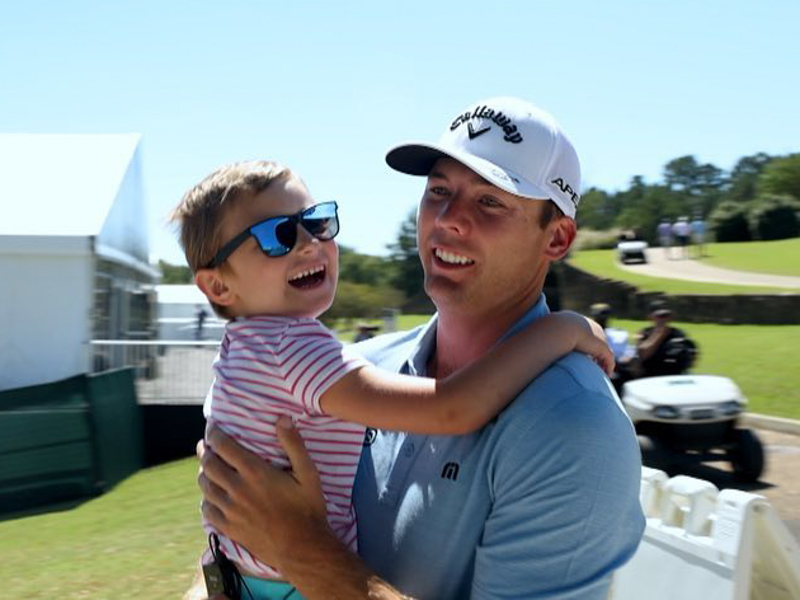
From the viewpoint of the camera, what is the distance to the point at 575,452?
6.07 ft

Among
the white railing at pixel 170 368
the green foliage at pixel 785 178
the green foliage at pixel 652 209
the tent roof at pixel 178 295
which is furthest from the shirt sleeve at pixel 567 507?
the green foliage at pixel 652 209

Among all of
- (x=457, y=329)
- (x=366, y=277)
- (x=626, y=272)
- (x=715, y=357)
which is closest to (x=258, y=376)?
(x=457, y=329)

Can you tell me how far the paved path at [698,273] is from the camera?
1235 inches

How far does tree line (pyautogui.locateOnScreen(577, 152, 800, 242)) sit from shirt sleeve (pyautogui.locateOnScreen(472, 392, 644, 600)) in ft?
123

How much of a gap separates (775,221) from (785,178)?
93.6ft

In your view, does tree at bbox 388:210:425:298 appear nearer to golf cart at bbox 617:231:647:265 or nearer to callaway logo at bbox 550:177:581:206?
golf cart at bbox 617:231:647:265

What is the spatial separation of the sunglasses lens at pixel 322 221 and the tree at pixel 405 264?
5060 centimetres

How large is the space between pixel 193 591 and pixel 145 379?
536 inches

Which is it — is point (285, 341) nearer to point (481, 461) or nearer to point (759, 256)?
point (481, 461)

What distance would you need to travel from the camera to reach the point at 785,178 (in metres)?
75.7

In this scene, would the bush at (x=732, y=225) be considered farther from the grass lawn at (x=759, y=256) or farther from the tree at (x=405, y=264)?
the tree at (x=405, y=264)

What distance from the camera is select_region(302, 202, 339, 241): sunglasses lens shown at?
234 cm

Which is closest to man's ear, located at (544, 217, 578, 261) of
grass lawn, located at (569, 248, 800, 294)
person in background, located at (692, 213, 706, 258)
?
grass lawn, located at (569, 248, 800, 294)

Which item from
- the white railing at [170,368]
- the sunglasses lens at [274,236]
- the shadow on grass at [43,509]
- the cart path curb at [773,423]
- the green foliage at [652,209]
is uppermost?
the green foliage at [652,209]
